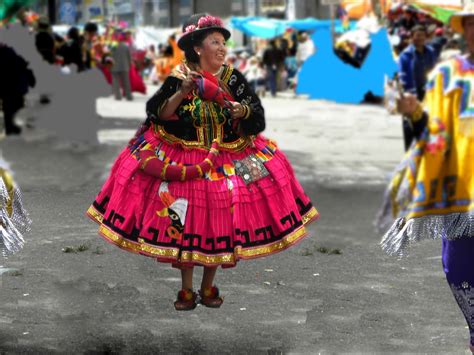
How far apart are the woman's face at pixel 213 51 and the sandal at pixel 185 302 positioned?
1.27 m

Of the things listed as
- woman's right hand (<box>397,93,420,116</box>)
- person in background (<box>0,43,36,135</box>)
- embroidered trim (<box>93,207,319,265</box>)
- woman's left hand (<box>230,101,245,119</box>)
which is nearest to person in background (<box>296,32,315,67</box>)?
person in background (<box>0,43,36,135</box>)

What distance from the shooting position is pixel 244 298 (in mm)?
6828

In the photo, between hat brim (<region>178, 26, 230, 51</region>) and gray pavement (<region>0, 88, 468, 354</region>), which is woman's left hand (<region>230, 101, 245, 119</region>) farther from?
gray pavement (<region>0, 88, 468, 354</region>)

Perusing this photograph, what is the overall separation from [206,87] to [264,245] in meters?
0.92

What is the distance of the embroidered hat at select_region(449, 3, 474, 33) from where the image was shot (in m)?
4.87

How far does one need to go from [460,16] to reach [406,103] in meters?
0.52

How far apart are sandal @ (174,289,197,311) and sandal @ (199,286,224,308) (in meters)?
0.07

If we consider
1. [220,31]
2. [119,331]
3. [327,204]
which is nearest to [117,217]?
[119,331]

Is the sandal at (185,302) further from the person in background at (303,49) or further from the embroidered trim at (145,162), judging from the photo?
the person in background at (303,49)

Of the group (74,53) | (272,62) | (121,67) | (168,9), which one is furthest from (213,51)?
(168,9)

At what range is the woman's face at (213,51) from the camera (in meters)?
6.34

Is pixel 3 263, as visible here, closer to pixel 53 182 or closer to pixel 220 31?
pixel 220 31

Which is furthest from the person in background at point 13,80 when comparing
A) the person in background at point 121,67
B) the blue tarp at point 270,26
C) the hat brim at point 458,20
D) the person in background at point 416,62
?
the blue tarp at point 270,26

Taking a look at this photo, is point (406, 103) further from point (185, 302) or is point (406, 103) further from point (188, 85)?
point (185, 302)
